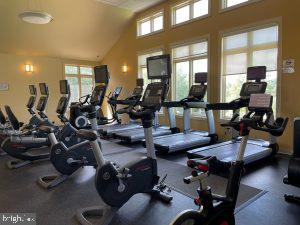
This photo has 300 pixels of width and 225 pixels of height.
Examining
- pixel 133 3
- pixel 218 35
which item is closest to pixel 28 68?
pixel 133 3

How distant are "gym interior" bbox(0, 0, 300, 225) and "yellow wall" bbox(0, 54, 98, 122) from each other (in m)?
0.04

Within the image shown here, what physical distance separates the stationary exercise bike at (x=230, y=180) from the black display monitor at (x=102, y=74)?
89.5 inches

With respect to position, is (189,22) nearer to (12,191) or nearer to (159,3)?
(159,3)

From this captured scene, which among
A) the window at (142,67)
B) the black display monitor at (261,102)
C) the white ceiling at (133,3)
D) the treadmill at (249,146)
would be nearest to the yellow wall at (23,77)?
the window at (142,67)

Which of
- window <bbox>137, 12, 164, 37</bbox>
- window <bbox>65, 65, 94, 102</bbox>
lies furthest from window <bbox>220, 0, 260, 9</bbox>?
window <bbox>65, 65, 94, 102</bbox>

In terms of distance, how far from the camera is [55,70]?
9.27m

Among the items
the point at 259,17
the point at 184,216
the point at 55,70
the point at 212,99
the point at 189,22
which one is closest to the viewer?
the point at 184,216

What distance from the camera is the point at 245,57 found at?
5488 millimetres

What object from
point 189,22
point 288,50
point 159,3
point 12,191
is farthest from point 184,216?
Answer: point 159,3

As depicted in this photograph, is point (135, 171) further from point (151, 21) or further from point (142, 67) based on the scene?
point (151, 21)

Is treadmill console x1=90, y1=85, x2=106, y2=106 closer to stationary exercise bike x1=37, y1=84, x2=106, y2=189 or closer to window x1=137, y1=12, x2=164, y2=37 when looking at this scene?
stationary exercise bike x1=37, y1=84, x2=106, y2=189

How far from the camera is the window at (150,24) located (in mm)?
7719

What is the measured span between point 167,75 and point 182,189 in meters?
1.52

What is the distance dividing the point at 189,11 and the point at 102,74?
4300 mm
